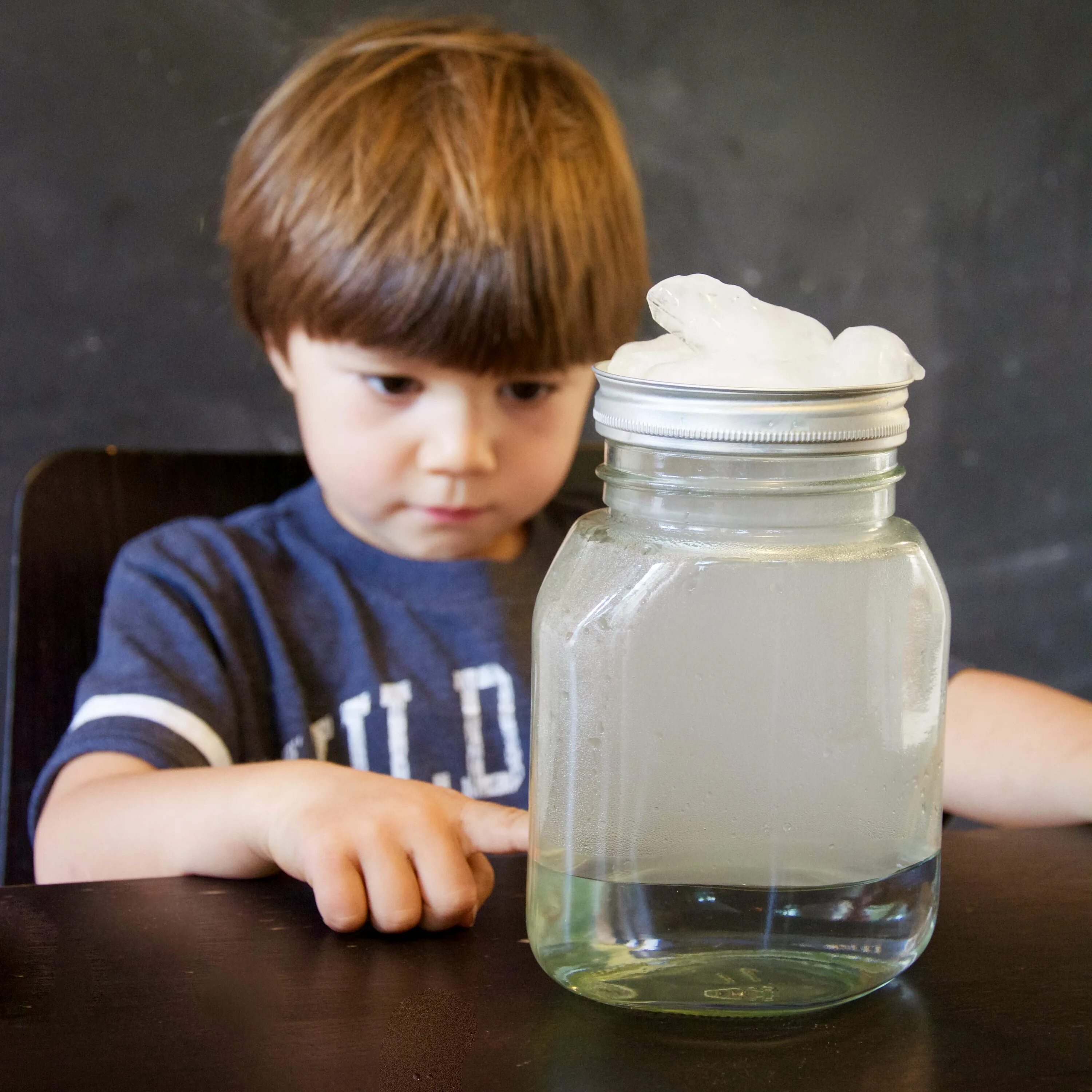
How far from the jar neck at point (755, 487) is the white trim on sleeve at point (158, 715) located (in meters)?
0.49

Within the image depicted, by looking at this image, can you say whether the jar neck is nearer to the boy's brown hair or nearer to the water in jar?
the water in jar

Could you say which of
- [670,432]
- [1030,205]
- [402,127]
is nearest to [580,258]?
[402,127]

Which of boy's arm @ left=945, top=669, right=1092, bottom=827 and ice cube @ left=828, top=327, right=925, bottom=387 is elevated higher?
ice cube @ left=828, top=327, right=925, bottom=387

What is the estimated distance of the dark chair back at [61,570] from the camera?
2.88ft

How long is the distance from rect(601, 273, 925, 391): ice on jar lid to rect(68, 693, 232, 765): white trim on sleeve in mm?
517

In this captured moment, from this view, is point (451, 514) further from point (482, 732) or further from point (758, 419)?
point (758, 419)

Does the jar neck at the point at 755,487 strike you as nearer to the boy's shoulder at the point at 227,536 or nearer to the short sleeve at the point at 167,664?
the short sleeve at the point at 167,664

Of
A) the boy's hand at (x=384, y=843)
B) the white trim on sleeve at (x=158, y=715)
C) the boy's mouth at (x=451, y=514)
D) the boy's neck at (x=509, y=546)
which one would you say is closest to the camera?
the boy's hand at (x=384, y=843)

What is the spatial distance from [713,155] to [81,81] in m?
0.68

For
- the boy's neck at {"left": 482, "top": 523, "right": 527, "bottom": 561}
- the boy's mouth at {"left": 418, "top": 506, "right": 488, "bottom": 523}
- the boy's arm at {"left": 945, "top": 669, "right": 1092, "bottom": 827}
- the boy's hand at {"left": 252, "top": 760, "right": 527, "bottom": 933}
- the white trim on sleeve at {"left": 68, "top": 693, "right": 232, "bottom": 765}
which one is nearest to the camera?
the boy's hand at {"left": 252, "top": 760, "right": 527, "bottom": 933}

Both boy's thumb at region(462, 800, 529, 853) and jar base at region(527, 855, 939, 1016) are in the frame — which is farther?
boy's thumb at region(462, 800, 529, 853)

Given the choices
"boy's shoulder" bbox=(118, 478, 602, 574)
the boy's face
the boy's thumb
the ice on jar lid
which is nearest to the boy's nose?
the boy's face

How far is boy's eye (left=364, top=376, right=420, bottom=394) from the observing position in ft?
2.80

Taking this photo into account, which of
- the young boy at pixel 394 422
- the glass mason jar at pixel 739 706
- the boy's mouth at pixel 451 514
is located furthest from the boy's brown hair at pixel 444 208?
the glass mason jar at pixel 739 706
